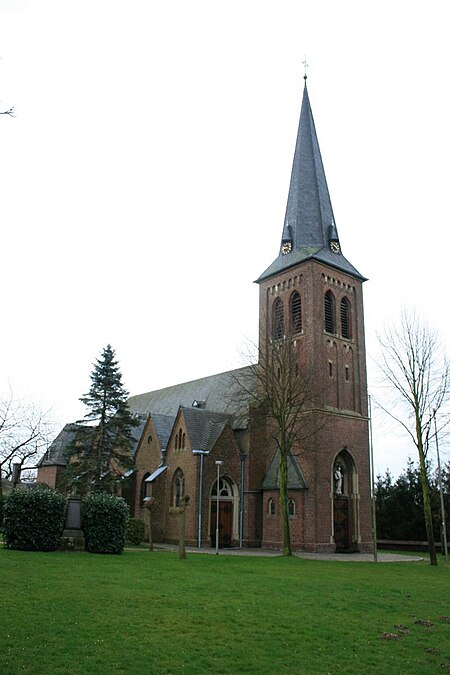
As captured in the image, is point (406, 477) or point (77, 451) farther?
point (406, 477)

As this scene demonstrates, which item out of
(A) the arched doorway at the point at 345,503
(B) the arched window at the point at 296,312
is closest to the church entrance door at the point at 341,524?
(A) the arched doorway at the point at 345,503

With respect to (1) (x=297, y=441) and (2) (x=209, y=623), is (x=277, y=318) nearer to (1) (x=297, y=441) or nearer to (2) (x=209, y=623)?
(1) (x=297, y=441)

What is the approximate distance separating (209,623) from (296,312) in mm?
29763

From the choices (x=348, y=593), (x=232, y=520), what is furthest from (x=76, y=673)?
(x=232, y=520)

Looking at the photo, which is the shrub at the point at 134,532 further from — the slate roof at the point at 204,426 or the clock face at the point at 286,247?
the clock face at the point at 286,247

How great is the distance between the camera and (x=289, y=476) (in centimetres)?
3516

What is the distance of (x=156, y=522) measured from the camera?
38.7 m

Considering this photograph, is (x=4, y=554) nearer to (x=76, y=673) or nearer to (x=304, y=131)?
(x=76, y=673)

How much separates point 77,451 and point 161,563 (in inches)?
712

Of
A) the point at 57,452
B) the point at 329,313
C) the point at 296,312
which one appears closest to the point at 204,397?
the point at 296,312

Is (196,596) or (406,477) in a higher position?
(406,477)

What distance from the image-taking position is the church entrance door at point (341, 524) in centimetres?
3559

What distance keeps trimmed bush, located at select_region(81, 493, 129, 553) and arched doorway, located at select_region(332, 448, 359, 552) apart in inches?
602

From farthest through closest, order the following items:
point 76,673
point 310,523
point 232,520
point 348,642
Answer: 1. point 232,520
2. point 310,523
3. point 348,642
4. point 76,673
